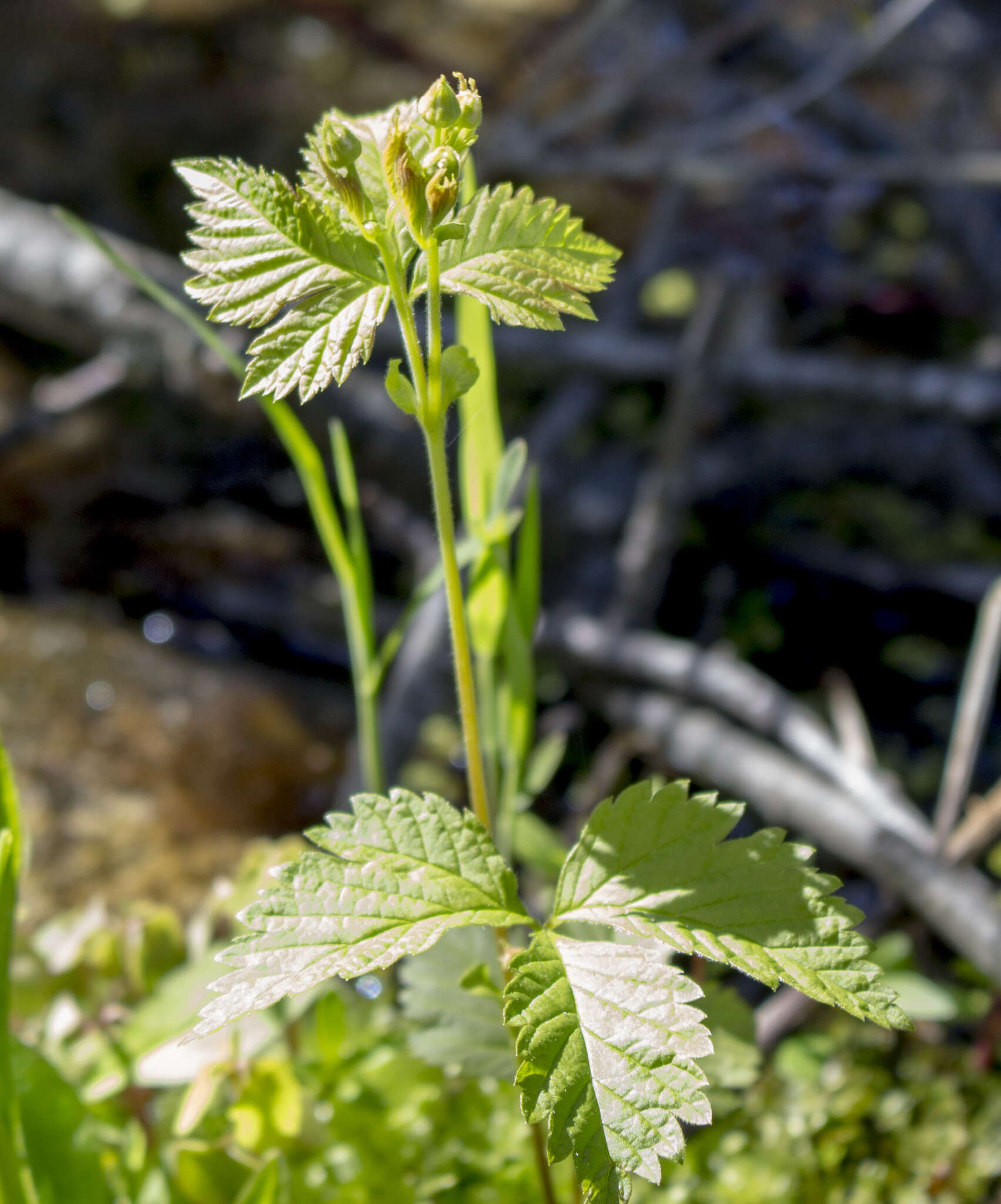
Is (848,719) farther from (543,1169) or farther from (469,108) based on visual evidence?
(469,108)

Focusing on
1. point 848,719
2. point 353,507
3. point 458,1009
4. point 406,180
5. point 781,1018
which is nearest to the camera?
point 406,180

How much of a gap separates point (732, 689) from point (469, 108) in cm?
120

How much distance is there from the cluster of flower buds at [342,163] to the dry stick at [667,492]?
1.27 metres

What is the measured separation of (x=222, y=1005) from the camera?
542mm

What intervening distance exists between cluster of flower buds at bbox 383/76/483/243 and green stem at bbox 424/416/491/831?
0.12 meters

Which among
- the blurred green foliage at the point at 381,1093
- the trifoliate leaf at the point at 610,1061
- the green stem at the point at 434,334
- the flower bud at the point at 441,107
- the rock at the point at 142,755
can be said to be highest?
the flower bud at the point at 441,107

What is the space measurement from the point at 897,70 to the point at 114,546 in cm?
306

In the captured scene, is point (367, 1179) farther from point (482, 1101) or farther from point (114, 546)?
point (114, 546)

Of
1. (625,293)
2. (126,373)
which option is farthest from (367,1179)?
(625,293)

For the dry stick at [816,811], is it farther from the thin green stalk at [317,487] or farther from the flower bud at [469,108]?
the flower bud at [469,108]

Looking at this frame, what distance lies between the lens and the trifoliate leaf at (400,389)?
57 centimetres

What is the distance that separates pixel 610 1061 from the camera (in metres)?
0.57

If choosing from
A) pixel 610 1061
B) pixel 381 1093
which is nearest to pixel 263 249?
pixel 610 1061

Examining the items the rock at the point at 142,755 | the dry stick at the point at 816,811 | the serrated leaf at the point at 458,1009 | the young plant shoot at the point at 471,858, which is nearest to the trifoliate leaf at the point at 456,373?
the young plant shoot at the point at 471,858
